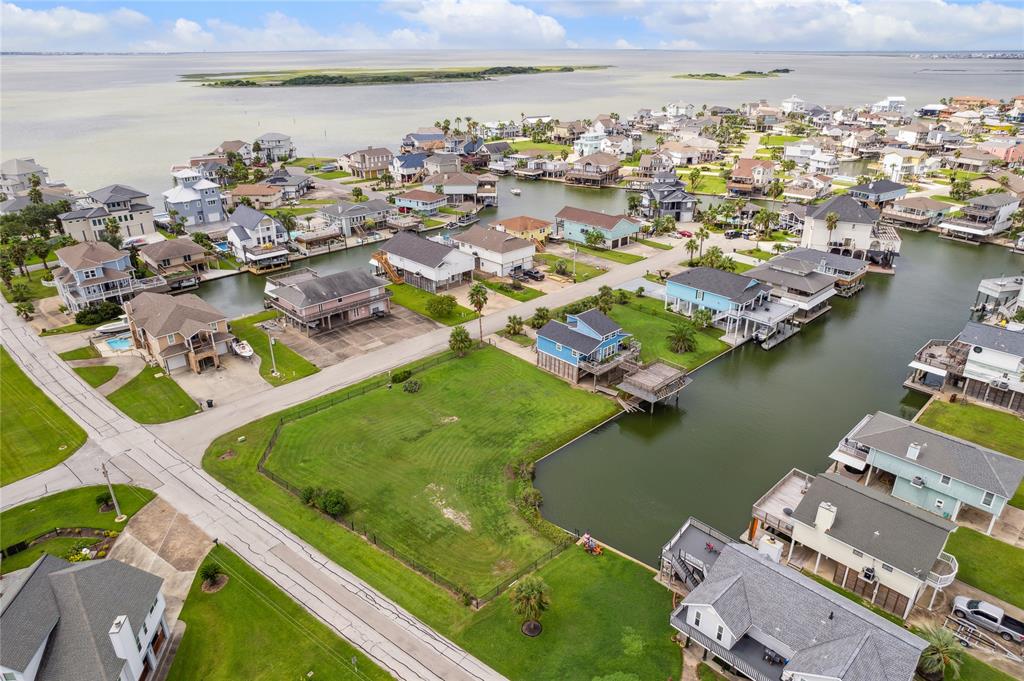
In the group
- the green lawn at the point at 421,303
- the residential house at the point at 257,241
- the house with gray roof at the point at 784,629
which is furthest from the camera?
the residential house at the point at 257,241

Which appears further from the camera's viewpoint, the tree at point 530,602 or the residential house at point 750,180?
the residential house at point 750,180

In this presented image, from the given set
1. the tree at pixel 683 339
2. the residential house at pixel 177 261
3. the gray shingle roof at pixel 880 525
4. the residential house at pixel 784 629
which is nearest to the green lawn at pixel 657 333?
the tree at pixel 683 339

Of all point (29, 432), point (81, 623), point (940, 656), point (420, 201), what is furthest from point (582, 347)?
point (420, 201)

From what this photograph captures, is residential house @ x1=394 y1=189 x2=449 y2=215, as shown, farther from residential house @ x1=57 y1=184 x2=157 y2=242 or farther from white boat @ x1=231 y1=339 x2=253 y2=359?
white boat @ x1=231 y1=339 x2=253 y2=359

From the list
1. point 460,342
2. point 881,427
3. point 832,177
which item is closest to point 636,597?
point 881,427

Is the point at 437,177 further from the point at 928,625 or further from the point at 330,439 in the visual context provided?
the point at 928,625

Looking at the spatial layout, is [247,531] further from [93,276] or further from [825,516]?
[93,276]

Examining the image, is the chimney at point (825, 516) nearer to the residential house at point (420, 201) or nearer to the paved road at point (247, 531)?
the paved road at point (247, 531)
